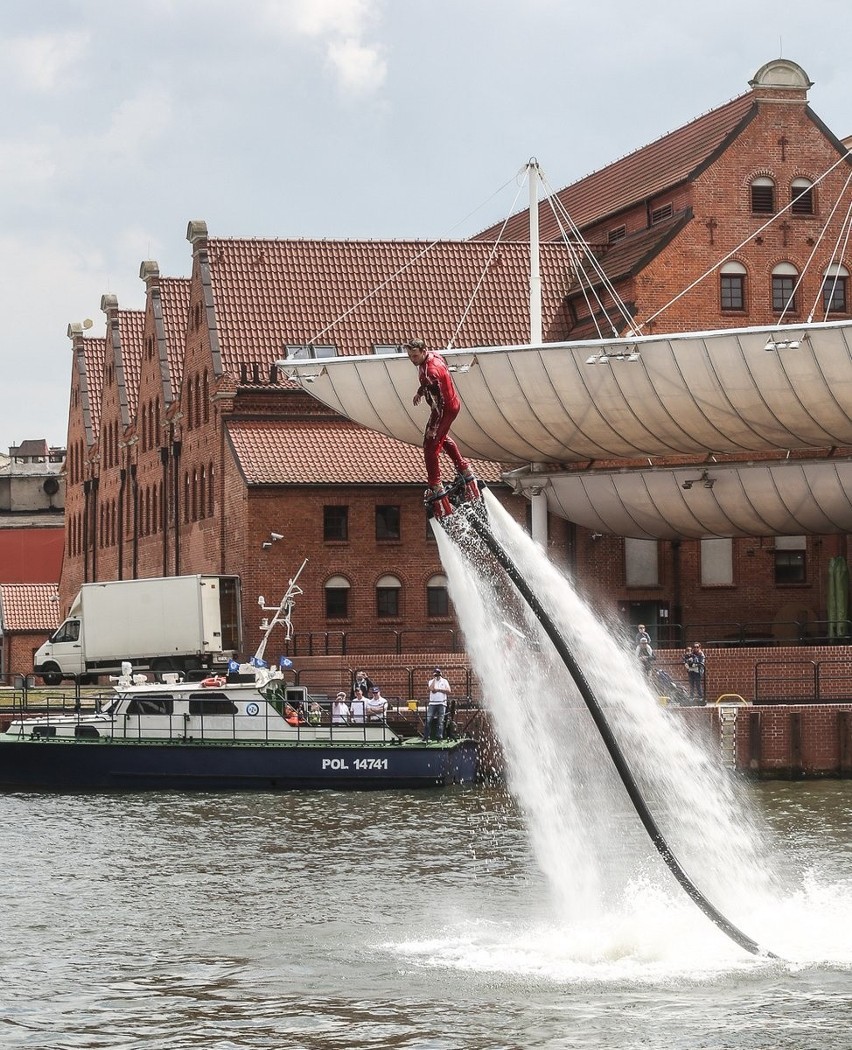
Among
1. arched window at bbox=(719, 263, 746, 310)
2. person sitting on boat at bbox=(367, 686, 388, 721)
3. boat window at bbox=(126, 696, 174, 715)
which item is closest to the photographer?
boat window at bbox=(126, 696, 174, 715)

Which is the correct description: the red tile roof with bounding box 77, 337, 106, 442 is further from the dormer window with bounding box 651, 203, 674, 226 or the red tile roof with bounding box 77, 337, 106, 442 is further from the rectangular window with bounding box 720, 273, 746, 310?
the rectangular window with bounding box 720, 273, 746, 310

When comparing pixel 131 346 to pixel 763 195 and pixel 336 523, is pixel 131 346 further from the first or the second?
pixel 763 195

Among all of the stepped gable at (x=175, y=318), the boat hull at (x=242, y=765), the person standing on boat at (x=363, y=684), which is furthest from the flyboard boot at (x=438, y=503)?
the stepped gable at (x=175, y=318)

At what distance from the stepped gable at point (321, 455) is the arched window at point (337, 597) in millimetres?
3010

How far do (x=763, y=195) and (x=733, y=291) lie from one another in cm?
311

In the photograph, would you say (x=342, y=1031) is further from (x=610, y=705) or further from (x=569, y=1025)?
(x=610, y=705)

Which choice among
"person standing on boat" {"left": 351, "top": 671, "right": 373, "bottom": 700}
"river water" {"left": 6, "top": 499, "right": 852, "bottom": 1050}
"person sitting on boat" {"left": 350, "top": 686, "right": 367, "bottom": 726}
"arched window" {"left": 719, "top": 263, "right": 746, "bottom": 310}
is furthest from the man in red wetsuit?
"arched window" {"left": 719, "top": 263, "right": 746, "bottom": 310}

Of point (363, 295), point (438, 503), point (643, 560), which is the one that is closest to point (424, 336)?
point (363, 295)

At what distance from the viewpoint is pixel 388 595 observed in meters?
62.7

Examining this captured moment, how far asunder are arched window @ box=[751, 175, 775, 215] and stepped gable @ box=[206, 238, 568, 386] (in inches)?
321

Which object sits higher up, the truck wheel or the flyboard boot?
the flyboard boot

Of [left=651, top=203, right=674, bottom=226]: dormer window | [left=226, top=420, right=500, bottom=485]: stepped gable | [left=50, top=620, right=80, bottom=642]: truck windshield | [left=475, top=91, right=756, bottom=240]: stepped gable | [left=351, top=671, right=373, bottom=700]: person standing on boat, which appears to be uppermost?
[left=475, top=91, right=756, bottom=240]: stepped gable

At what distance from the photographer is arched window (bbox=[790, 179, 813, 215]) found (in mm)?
63812

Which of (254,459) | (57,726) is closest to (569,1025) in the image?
(57,726)
